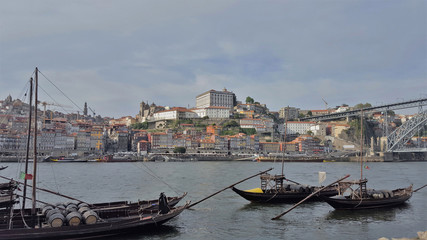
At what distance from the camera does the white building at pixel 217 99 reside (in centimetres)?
10509

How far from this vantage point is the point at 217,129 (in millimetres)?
90000

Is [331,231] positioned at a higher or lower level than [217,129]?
Result: lower

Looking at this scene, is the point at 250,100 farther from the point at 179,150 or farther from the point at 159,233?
the point at 159,233

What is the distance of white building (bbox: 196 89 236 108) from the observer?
345 ft

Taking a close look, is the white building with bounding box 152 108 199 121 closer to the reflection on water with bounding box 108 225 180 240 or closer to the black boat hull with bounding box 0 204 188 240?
the reflection on water with bounding box 108 225 180 240

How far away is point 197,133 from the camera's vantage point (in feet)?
294

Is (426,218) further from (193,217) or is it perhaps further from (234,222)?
(193,217)

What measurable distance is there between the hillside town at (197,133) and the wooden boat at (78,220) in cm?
5910

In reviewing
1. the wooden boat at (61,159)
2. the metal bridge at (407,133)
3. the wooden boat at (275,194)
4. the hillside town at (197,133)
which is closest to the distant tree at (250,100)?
the hillside town at (197,133)

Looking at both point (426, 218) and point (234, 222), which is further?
point (426, 218)

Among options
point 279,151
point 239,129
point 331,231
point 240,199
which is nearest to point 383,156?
point 279,151

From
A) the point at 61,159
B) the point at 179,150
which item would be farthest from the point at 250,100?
the point at 61,159

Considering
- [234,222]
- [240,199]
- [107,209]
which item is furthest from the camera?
[240,199]

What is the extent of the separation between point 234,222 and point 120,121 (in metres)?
108
